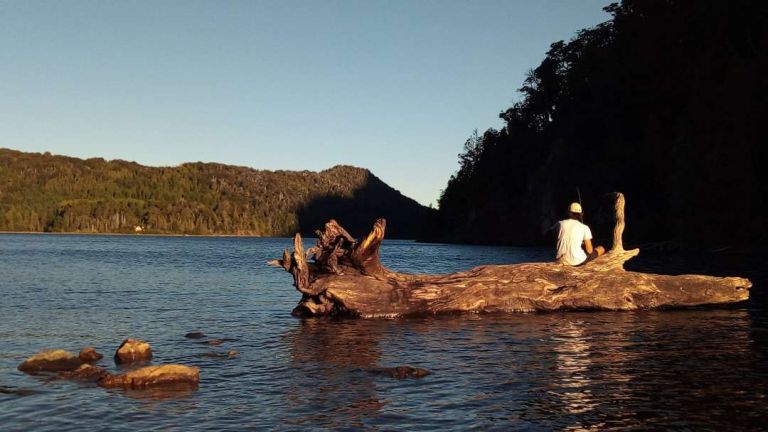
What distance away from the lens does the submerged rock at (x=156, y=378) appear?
11570mm

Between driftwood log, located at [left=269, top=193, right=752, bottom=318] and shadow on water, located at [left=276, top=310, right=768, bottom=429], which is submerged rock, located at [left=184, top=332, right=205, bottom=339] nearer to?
shadow on water, located at [left=276, top=310, right=768, bottom=429]

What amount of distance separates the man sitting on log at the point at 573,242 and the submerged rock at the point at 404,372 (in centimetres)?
961

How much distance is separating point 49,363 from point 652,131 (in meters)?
84.2

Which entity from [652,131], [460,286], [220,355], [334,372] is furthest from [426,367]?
[652,131]

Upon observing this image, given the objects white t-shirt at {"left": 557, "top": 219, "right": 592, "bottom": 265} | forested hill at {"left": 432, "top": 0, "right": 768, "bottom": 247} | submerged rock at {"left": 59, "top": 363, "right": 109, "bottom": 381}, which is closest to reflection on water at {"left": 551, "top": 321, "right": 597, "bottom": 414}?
white t-shirt at {"left": 557, "top": 219, "right": 592, "bottom": 265}

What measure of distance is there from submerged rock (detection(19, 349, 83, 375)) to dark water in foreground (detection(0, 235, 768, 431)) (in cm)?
39

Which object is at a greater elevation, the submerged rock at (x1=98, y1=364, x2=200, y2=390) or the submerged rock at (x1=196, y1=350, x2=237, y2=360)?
the submerged rock at (x1=98, y1=364, x2=200, y2=390)

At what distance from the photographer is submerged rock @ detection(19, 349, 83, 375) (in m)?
13.1

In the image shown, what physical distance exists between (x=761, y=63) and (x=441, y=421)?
7235 centimetres

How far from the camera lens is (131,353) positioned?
14141 millimetres

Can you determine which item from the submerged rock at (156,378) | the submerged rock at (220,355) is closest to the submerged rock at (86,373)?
the submerged rock at (156,378)

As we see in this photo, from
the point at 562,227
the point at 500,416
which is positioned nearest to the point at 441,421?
the point at 500,416

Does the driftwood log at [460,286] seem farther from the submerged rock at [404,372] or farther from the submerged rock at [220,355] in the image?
the submerged rock at [404,372]

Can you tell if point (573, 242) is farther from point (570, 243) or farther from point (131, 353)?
point (131, 353)
